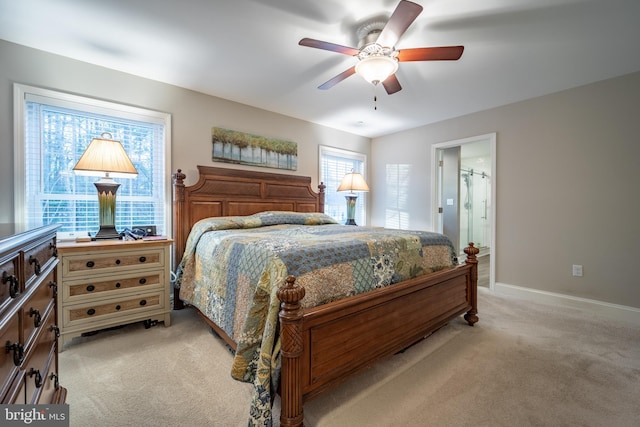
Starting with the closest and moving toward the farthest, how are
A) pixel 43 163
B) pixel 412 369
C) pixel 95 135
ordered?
pixel 412 369 → pixel 43 163 → pixel 95 135

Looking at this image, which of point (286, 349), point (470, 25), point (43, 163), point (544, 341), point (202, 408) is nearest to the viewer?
point (286, 349)

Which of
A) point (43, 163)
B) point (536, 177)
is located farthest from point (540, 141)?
point (43, 163)

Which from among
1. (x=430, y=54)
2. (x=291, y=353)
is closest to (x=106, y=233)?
(x=291, y=353)

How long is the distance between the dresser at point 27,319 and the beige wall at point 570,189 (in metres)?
4.23

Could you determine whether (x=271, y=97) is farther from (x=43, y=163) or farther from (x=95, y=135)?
(x=43, y=163)

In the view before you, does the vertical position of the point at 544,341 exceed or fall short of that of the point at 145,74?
it falls short

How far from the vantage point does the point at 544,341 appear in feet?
7.05

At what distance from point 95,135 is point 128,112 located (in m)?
0.38

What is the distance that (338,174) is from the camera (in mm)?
4660

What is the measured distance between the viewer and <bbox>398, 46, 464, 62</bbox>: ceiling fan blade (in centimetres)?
178

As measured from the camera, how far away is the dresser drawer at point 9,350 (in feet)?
2.05

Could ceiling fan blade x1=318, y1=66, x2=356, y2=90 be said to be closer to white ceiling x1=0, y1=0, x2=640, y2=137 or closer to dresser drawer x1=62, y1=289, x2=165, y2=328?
white ceiling x1=0, y1=0, x2=640, y2=137

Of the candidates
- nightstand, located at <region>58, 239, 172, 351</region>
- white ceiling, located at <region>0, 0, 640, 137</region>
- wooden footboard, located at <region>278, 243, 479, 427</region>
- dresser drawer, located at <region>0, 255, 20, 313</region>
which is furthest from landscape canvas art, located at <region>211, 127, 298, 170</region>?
dresser drawer, located at <region>0, 255, 20, 313</region>

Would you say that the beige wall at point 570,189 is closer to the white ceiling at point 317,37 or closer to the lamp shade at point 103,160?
the white ceiling at point 317,37
